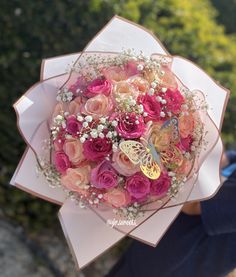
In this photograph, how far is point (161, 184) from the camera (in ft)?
5.30

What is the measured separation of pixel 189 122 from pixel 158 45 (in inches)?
11.6

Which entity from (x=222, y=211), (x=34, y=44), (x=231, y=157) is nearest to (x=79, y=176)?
(x=222, y=211)

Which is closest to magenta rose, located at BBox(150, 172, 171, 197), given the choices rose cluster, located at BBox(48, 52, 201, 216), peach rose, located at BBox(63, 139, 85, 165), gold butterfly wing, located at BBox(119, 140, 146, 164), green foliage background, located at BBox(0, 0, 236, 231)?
rose cluster, located at BBox(48, 52, 201, 216)

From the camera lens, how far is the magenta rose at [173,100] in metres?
1.61

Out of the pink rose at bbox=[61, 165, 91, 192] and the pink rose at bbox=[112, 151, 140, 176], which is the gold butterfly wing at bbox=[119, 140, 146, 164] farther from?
the pink rose at bbox=[61, 165, 91, 192]

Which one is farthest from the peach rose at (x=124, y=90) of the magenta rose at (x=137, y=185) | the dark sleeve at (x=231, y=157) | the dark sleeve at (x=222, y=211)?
the dark sleeve at (x=231, y=157)

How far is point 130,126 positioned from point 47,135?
32cm

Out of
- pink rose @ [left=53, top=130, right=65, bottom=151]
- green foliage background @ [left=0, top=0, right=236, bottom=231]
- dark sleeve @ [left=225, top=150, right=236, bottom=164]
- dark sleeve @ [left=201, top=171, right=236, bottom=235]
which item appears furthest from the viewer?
green foliage background @ [left=0, top=0, right=236, bottom=231]

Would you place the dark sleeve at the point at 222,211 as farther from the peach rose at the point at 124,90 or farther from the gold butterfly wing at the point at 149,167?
the peach rose at the point at 124,90

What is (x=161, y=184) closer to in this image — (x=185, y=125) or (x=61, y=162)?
(x=185, y=125)

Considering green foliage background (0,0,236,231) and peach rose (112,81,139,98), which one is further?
green foliage background (0,0,236,231)

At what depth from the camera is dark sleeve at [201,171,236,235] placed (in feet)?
5.81

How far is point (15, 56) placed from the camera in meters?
3.23

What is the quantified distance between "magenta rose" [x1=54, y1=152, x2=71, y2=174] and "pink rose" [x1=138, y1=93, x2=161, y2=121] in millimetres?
270
